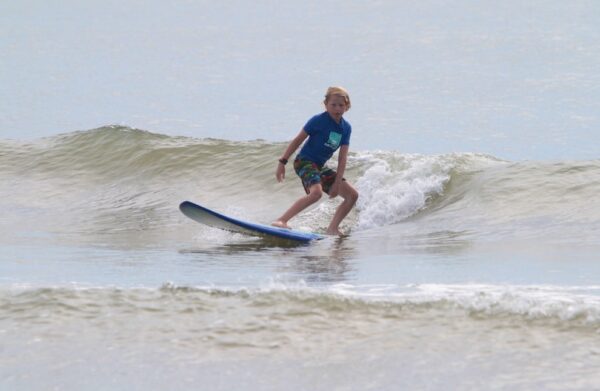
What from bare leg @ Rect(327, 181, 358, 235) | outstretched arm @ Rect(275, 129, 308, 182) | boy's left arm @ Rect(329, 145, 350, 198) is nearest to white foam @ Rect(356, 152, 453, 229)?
bare leg @ Rect(327, 181, 358, 235)

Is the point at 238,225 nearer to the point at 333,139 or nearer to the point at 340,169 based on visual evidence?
the point at 340,169

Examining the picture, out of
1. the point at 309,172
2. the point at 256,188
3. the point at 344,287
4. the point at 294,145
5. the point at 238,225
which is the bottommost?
the point at 256,188

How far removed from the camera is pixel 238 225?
10203 mm

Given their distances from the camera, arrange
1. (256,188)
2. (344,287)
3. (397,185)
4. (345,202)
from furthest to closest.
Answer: (256,188)
(397,185)
(345,202)
(344,287)

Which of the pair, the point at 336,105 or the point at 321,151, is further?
the point at 321,151

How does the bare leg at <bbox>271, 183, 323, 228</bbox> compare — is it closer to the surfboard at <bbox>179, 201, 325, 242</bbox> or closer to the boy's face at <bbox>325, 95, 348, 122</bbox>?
the surfboard at <bbox>179, 201, 325, 242</bbox>

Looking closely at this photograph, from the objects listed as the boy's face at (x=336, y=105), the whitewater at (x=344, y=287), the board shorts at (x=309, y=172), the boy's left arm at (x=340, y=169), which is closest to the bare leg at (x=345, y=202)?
the boy's left arm at (x=340, y=169)

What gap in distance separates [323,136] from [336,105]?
39 centimetres

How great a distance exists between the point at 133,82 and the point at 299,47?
1560 centimetres

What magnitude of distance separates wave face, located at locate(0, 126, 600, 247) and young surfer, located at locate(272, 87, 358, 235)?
1.26 m

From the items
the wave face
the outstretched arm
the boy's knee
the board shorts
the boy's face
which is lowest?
the wave face

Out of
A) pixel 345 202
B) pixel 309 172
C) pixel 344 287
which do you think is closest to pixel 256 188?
pixel 345 202

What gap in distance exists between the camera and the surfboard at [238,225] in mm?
10047

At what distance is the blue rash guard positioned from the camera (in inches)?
402
